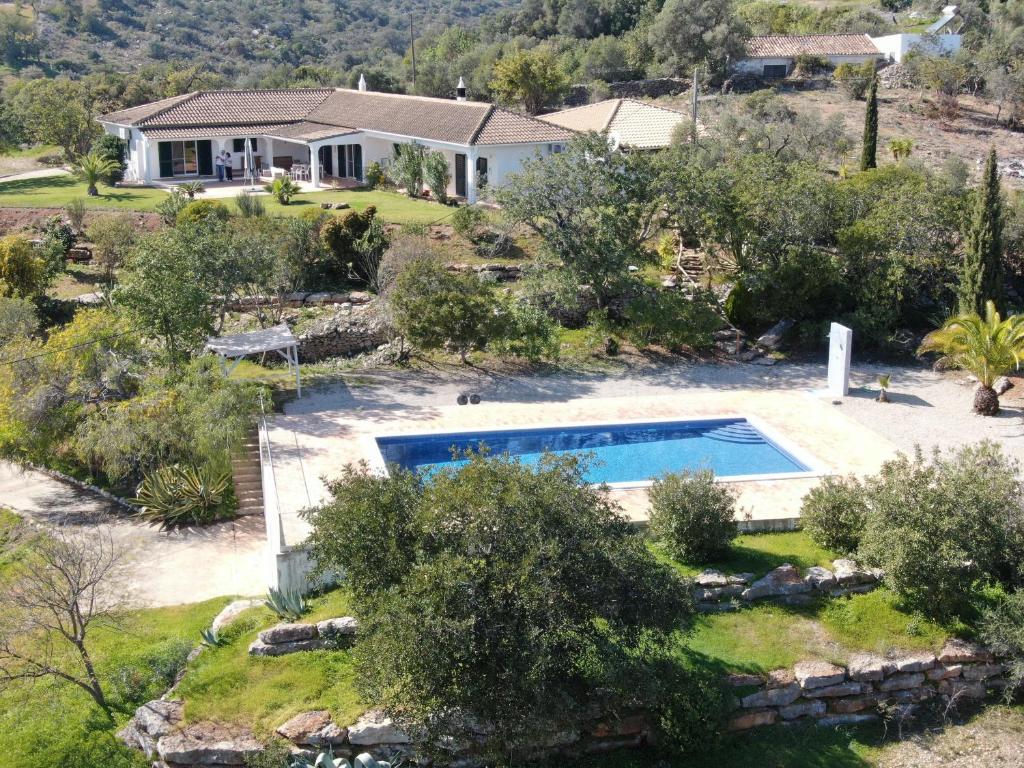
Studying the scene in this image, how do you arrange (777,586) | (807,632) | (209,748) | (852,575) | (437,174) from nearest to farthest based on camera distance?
(209,748), (807,632), (777,586), (852,575), (437,174)

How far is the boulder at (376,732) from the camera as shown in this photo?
12016 millimetres

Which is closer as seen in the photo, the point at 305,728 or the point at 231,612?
the point at 305,728

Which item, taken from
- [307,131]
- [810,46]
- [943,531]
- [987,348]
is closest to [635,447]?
[987,348]

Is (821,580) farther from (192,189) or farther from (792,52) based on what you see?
(792,52)

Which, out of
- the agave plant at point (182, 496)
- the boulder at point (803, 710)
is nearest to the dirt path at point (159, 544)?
the agave plant at point (182, 496)

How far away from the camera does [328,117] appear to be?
1764 inches

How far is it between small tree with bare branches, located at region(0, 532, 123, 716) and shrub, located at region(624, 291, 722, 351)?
563 inches

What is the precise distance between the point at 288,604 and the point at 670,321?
13.6 metres

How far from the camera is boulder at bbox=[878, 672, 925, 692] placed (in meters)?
13.6

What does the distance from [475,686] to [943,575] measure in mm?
6716

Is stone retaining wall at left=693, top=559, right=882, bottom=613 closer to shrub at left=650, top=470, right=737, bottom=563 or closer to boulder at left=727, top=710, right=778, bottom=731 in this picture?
shrub at left=650, top=470, right=737, bottom=563

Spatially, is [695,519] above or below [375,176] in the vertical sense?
below

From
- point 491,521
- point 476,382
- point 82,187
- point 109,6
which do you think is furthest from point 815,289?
point 109,6

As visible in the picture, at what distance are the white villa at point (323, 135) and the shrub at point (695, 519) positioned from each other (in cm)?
2326
